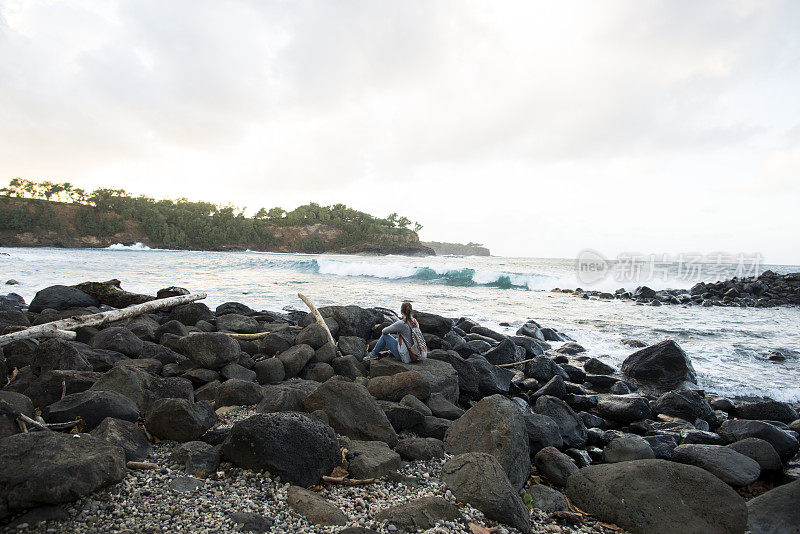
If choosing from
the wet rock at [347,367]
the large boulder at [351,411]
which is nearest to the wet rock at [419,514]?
the large boulder at [351,411]

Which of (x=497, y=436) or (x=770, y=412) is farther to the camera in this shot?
(x=770, y=412)

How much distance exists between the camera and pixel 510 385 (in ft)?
19.4

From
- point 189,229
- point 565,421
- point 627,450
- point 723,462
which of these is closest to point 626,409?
point 565,421

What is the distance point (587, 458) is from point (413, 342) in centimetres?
279

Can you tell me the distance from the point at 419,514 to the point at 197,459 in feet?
4.95

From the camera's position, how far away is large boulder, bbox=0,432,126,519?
1.87 metres

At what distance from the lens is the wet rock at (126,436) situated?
2644 millimetres

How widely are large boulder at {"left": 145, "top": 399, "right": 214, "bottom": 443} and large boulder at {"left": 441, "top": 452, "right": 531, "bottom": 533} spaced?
1940 millimetres

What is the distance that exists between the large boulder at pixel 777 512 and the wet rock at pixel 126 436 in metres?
4.11

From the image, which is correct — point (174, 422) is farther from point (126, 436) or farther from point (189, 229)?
point (189, 229)

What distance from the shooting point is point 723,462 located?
11.4ft

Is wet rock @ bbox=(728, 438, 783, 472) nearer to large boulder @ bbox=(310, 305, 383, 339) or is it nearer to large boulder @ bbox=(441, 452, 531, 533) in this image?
large boulder @ bbox=(441, 452, 531, 533)

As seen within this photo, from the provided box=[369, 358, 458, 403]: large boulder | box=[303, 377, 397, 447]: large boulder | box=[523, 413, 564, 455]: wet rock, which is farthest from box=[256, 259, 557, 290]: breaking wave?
box=[303, 377, 397, 447]: large boulder

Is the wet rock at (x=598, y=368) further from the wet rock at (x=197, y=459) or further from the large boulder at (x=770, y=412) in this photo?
the wet rock at (x=197, y=459)
